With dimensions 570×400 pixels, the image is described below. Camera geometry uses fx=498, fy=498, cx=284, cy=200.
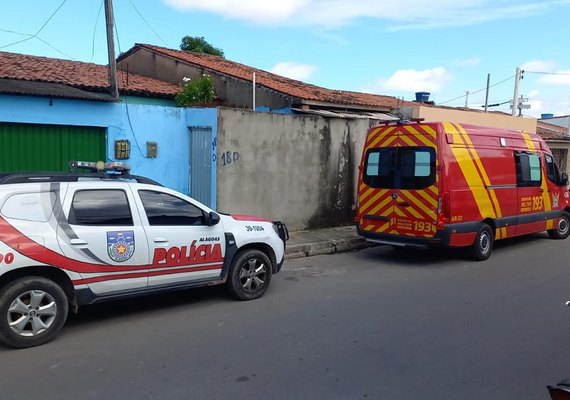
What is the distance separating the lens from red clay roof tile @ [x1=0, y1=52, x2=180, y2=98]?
37.4 feet

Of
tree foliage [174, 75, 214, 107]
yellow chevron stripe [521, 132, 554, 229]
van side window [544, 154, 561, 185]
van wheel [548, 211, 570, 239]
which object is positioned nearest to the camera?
yellow chevron stripe [521, 132, 554, 229]

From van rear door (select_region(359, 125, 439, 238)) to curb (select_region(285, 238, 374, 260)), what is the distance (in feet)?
3.06

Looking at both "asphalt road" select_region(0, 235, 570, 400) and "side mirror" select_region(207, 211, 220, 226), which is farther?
"side mirror" select_region(207, 211, 220, 226)

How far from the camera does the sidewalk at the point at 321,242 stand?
9.48m

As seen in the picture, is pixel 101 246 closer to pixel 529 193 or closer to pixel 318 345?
pixel 318 345

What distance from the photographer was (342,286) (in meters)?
7.04

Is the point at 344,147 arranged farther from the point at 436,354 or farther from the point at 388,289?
the point at 436,354

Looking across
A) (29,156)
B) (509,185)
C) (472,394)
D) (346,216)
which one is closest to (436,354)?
(472,394)

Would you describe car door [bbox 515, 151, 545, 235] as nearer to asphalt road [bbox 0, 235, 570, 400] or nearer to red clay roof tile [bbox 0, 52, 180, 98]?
asphalt road [bbox 0, 235, 570, 400]

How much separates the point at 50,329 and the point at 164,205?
172 centimetres

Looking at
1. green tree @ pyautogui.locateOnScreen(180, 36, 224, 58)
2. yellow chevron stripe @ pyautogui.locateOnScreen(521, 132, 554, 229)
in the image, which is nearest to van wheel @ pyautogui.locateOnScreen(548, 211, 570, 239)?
yellow chevron stripe @ pyautogui.locateOnScreen(521, 132, 554, 229)

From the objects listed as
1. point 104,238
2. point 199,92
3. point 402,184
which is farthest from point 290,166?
point 104,238

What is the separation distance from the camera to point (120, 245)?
201 inches

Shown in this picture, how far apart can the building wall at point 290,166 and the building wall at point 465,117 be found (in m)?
3.42
